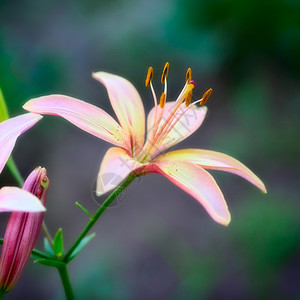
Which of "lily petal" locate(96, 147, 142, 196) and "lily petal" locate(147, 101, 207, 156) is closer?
"lily petal" locate(96, 147, 142, 196)

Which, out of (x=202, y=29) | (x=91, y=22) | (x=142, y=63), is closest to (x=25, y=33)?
(x=91, y=22)

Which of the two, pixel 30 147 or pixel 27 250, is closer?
pixel 27 250

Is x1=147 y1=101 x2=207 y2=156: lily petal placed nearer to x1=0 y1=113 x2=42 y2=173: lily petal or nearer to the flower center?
the flower center

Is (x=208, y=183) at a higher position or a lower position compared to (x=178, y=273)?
higher

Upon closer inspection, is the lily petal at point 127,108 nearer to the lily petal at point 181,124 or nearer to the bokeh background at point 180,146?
the lily petal at point 181,124

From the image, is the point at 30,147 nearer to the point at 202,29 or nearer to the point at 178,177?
the point at 202,29

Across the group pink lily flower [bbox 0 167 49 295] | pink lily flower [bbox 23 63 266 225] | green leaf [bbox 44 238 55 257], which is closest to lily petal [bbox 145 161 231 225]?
pink lily flower [bbox 23 63 266 225]

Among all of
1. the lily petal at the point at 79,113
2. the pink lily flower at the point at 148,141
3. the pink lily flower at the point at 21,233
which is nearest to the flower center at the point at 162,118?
the pink lily flower at the point at 148,141
